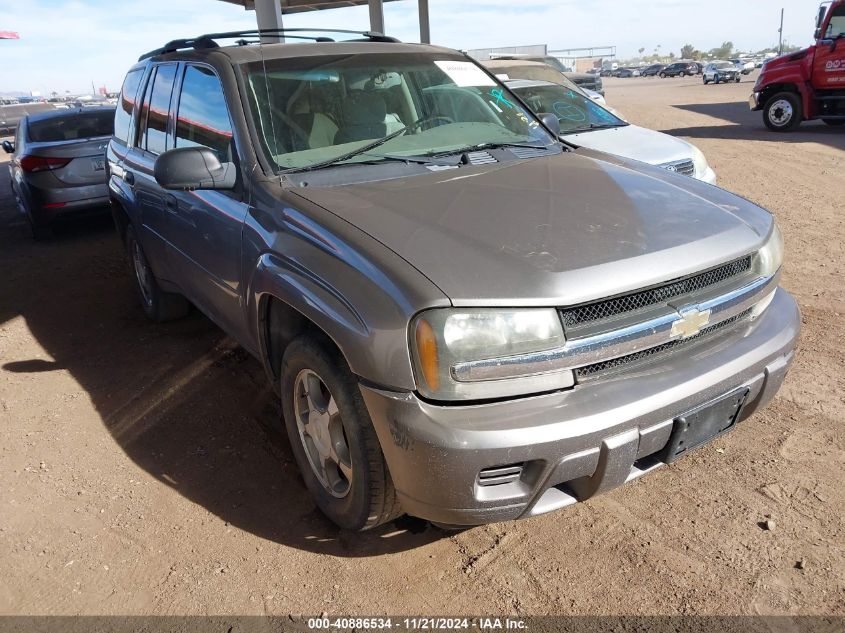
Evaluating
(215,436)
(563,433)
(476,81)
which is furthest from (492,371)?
(476,81)

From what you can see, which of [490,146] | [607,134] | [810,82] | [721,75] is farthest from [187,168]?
[721,75]

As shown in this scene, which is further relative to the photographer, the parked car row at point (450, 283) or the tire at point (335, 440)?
the tire at point (335, 440)

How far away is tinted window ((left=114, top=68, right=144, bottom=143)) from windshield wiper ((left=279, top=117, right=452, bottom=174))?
2.27 meters

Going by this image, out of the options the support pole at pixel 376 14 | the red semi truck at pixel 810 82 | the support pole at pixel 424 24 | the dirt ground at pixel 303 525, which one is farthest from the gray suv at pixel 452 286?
the support pole at pixel 424 24

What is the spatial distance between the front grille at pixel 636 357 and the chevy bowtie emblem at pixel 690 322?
0.13ft

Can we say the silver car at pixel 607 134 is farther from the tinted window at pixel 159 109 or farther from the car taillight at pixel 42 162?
the car taillight at pixel 42 162

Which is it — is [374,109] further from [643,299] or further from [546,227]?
[643,299]

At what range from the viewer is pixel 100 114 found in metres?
8.79

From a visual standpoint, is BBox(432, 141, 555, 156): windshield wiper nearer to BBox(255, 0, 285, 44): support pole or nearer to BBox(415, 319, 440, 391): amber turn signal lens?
BBox(415, 319, 440, 391): amber turn signal lens

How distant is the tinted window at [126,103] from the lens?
461 centimetres

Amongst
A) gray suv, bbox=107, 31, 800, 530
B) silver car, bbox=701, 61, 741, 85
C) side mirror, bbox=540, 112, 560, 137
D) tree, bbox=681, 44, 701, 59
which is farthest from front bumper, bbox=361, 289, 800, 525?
tree, bbox=681, 44, 701, 59

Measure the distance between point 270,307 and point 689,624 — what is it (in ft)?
6.38

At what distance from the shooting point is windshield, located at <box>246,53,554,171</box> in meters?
3.01

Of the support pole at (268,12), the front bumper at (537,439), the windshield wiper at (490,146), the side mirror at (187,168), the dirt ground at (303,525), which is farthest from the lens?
the support pole at (268,12)
